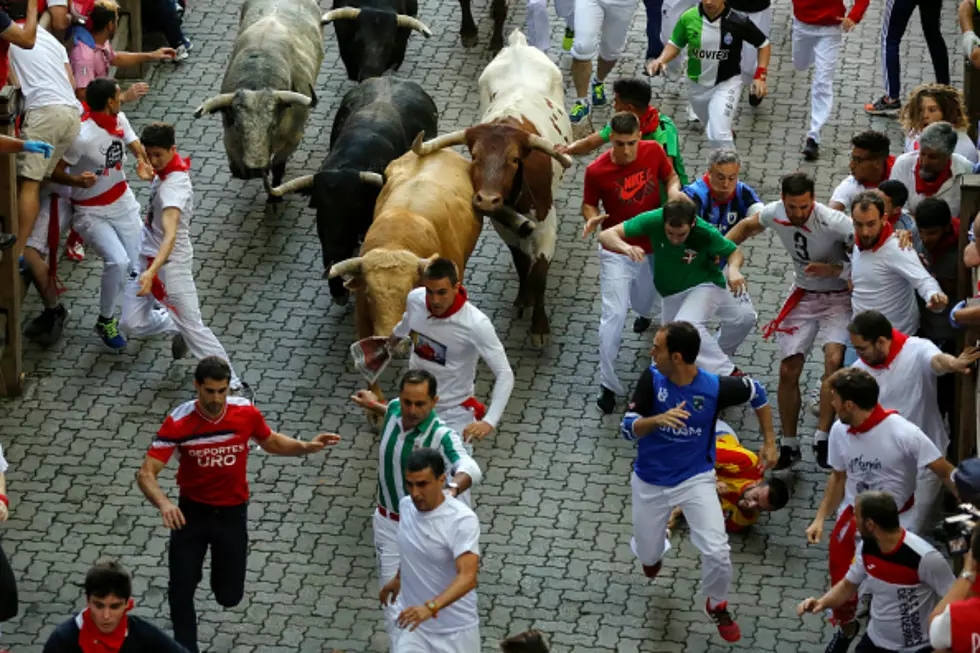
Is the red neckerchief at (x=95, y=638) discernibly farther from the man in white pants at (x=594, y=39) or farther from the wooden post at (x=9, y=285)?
the man in white pants at (x=594, y=39)

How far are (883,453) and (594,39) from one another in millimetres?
7873

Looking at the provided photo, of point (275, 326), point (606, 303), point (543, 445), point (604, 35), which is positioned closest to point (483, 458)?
point (543, 445)

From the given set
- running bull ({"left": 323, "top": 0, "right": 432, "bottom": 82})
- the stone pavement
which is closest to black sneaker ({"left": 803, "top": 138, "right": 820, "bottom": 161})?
the stone pavement

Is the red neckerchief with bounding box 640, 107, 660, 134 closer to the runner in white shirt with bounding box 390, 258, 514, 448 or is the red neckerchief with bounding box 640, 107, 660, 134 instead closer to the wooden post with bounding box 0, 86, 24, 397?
the runner in white shirt with bounding box 390, 258, 514, 448

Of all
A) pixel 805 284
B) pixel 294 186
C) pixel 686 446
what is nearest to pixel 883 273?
pixel 805 284

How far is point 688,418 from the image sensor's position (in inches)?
476

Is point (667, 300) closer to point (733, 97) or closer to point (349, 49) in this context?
point (733, 97)

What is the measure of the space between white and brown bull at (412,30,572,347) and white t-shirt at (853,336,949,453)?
3.78m

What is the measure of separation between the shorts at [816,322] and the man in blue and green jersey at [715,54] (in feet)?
11.9

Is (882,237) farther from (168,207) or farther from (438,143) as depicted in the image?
(168,207)

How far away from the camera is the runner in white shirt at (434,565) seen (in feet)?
35.1

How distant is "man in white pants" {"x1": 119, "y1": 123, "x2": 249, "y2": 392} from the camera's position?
571 inches

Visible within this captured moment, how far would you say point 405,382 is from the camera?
1165 centimetres

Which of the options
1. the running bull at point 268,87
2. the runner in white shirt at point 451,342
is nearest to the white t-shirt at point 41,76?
the running bull at point 268,87
